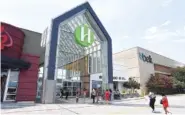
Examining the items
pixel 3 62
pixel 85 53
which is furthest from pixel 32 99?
pixel 85 53

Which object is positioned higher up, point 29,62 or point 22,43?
point 22,43

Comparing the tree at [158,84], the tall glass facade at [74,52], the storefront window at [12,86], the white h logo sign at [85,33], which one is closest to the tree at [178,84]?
the tree at [158,84]

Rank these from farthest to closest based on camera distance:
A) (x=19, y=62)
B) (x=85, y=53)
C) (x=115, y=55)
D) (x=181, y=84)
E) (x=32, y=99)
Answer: (x=115, y=55) < (x=181, y=84) < (x=85, y=53) < (x=32, y=99) < (x=19, y=62)

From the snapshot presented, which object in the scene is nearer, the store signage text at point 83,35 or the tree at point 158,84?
the store signage text at point 83,35

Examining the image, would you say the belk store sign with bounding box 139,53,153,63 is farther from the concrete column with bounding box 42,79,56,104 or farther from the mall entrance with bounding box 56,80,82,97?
the concrete column with bounding box 42,79,56,104

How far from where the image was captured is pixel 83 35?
2300cm

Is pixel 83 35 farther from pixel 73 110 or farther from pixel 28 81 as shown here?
pixel 73 110

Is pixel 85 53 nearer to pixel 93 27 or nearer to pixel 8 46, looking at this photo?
pixel 93 27

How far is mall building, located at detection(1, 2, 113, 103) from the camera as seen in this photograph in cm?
1666

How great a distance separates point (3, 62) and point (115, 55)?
33543 mm

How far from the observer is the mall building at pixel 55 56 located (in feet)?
54.6

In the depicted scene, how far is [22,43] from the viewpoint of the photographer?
18.0m

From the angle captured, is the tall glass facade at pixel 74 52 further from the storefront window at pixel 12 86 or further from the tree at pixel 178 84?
the tree at pixel 178 84

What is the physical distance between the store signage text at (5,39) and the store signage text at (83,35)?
327 inches
